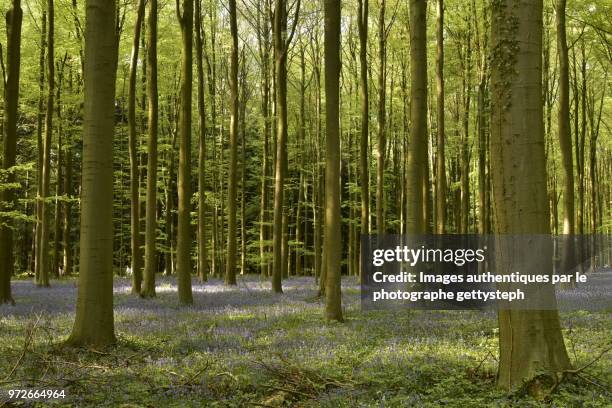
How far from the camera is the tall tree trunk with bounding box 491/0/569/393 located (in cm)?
583

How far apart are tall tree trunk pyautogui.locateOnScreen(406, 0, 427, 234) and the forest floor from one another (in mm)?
2806

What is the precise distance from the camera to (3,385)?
6.37 meters

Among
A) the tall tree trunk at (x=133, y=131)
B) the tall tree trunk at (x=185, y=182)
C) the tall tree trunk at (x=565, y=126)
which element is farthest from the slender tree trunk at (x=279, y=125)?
the tall tree trunk at (x=565, y=126)

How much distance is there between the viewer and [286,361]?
22.3 feet

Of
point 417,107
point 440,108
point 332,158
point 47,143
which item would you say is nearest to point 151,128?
point 47,143

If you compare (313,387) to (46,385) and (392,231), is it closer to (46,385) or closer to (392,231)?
(46,385)

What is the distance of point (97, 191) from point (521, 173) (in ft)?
22.2

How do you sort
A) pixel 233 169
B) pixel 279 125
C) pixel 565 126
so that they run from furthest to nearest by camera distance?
pixel 233 169
pixel 279 125
pixel 565 126

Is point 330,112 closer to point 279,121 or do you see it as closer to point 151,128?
point 151,128

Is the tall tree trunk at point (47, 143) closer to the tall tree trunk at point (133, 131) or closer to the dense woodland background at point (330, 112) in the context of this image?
the dense woodland background at point (330, 112)

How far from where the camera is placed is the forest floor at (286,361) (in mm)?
5914

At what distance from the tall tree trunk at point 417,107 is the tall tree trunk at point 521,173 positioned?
709 centimetres

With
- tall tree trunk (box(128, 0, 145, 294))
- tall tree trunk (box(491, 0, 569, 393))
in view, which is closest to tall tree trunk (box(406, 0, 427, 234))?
tall tree trunk (box(491, 0, 569, 393))

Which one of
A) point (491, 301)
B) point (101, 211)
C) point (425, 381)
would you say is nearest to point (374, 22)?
point (491, 301)
